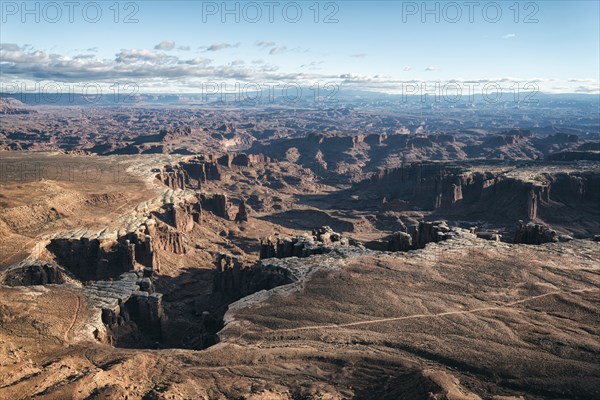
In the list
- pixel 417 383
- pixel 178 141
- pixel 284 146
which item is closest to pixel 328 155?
pixel 284 146

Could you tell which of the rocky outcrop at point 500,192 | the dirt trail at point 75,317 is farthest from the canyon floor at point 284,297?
Answer: the rocky outcrop at point 500,192

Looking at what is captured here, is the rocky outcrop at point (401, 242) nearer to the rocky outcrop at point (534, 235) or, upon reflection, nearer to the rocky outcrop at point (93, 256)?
the rocky outcrop at point (534, 235)

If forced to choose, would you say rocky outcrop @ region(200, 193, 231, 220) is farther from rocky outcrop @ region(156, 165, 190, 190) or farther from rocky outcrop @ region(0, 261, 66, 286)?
rocky outcrop @ region(0, 261, 66, 286)

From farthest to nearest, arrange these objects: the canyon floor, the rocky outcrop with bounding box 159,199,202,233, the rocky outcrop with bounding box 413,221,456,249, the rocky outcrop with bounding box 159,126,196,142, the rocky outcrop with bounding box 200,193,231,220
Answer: the rocky outcrop with bounding box 159,126,196,142, the rocky outcrop with bounding box 200,193,231,220, the rocky outcrop with bounding box 159,199,202,233, the rocky outcrop with bounding box 413,221,456,249, the canyon floor

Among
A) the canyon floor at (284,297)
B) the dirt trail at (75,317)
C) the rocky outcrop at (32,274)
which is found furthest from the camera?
the rocky outcrop at (32,274)

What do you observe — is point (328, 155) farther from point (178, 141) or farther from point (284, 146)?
point (178, 141)

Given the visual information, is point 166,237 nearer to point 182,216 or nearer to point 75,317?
point 182,216

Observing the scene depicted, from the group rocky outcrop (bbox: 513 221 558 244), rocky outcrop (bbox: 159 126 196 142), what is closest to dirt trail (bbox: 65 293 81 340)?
rocky outcrop (bbox: 513 221 558 244)

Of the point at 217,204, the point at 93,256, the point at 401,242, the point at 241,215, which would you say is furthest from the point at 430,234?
the point at 217,204
